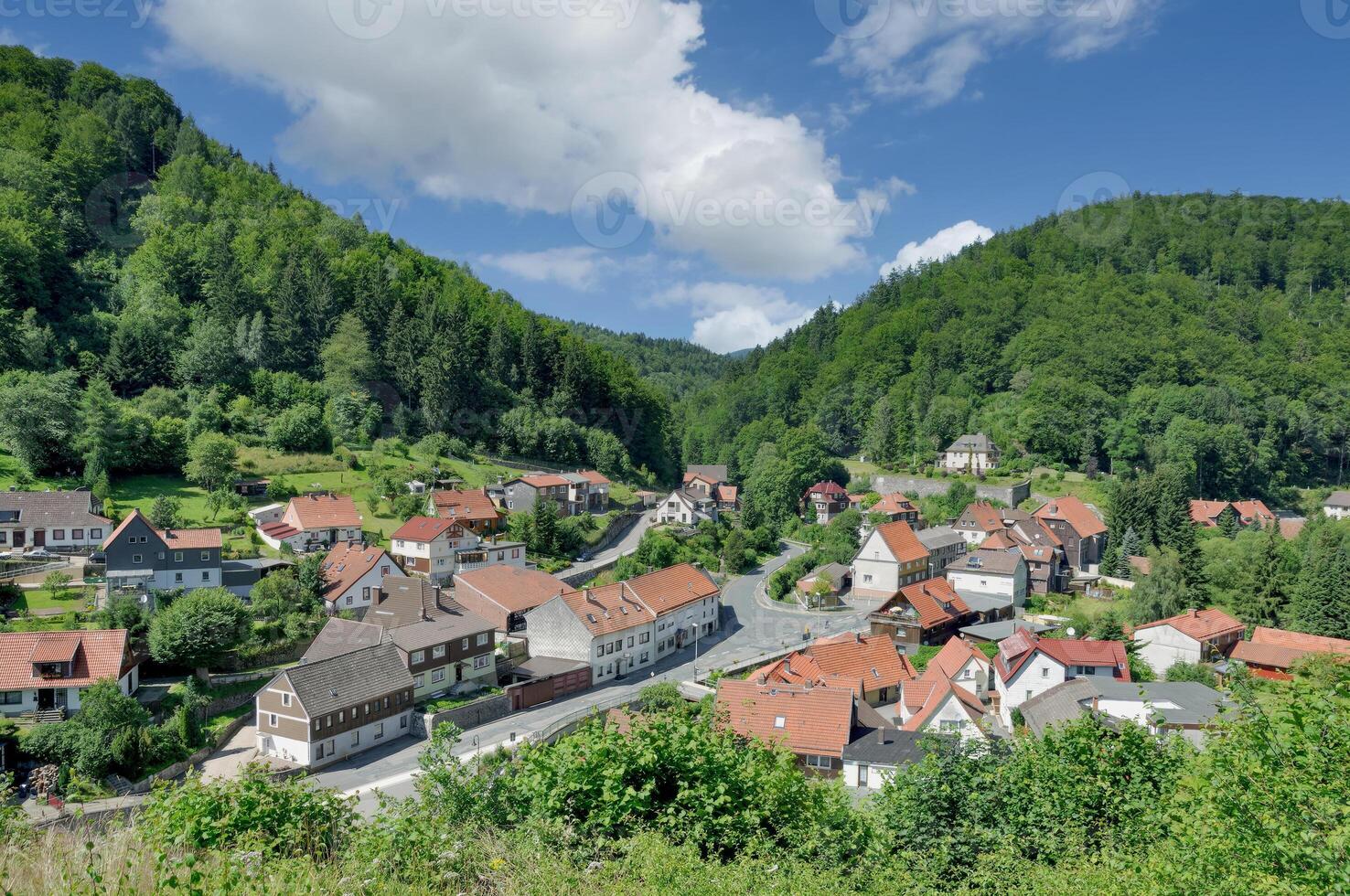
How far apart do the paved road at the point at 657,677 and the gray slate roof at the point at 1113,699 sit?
40.1ft

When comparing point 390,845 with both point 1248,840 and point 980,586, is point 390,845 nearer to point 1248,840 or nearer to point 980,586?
point 1248,840

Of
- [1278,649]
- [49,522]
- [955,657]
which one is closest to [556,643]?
[955,657]

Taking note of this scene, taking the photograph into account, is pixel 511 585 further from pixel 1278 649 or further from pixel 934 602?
pixel 1278 649

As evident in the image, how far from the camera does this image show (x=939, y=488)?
216ft

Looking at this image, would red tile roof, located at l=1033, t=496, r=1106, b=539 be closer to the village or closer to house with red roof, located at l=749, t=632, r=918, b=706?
the village

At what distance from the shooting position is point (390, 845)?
7.45 m

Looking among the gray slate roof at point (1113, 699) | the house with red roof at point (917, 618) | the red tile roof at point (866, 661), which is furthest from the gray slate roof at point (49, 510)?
the gray slate roof at point (1113, 699)

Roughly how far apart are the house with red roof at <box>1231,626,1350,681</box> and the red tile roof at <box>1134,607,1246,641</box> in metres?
0.78

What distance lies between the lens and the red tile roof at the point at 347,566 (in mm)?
32050

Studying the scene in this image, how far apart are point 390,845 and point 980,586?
38751 millimetres

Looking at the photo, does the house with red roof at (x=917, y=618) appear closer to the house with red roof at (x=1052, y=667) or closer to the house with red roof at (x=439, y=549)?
the house with red roof at (x=1052, y=667)

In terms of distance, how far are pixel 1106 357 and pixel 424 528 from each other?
7046 cm

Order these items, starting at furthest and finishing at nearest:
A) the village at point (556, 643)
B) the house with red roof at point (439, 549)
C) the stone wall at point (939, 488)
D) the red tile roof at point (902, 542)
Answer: the stone wall at point (939, 488), the red tile roof at point (902, 542), the house with red roof at point (439, 549), the village at point (556, 643)

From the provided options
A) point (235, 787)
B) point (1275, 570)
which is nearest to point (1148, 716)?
point (235, 787)
